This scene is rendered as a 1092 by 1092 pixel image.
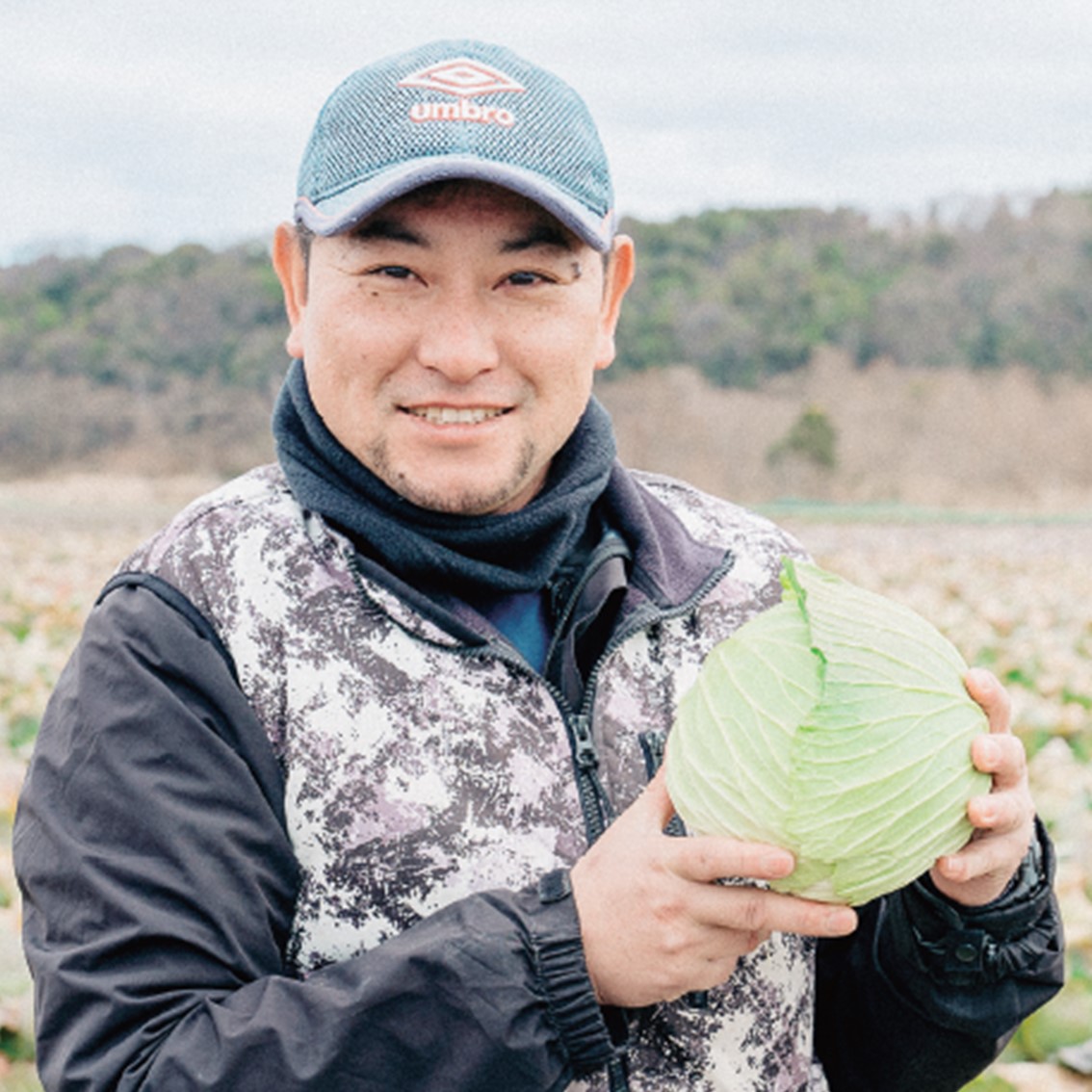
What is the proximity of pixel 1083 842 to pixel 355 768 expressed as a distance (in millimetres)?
Result: 3080

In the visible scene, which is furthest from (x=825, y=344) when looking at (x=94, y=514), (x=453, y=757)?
(x=453, y=757)

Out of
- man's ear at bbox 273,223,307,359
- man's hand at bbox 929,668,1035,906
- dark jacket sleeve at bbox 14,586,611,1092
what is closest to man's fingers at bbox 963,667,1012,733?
man's hand at bbox 929,668,1035,906

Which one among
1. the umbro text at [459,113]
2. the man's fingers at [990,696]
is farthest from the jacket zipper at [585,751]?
the umbro text at [459,113]

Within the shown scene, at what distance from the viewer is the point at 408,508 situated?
1.79 metres

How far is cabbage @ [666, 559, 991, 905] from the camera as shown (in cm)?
149

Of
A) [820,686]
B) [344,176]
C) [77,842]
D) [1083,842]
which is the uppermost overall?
[344,176]

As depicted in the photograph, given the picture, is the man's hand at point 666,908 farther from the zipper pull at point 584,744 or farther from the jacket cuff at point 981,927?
the jacket cuff at point 981,927

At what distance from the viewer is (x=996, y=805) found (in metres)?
1.56

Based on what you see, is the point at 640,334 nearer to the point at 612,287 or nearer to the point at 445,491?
the point at 612,287

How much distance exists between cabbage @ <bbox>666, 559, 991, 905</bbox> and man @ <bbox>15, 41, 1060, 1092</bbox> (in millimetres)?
44

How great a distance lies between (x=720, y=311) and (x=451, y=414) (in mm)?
38590

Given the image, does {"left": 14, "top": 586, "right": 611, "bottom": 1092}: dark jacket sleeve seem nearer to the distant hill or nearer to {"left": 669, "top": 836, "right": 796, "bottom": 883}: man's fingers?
{"left": 669, "top": 836, "right": 796, "bottom": 883}: man's fingers

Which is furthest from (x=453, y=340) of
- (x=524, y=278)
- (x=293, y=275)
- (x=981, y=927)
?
(x=981, y=927)

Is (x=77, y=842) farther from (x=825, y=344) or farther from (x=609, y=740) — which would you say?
(x=825, y=344)
